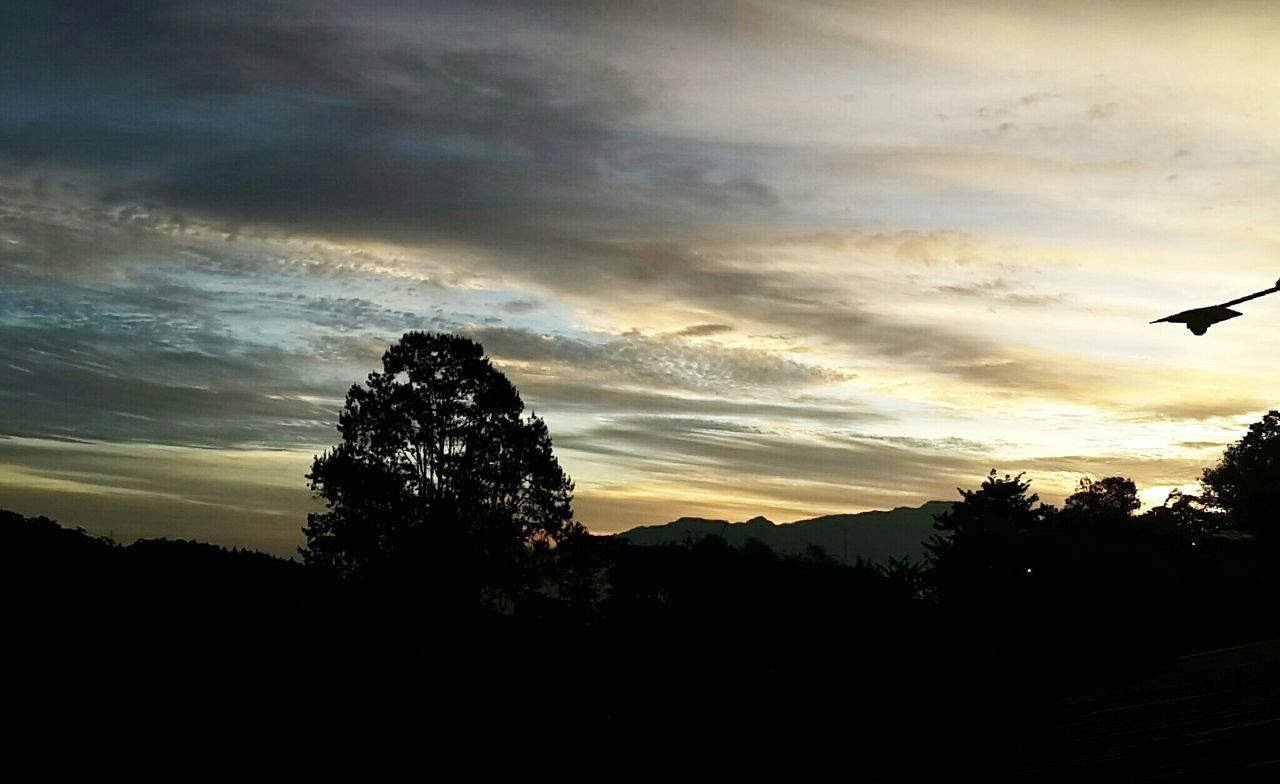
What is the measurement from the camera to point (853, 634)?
621 inches

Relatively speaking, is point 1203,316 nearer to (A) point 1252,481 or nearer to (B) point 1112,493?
(A) point 1252,481

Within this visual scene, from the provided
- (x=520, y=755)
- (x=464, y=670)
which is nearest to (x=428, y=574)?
(x=464, y=670)

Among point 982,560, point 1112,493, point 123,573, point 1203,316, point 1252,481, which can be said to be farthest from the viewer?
point 1112,493

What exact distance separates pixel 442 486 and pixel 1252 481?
55.1m

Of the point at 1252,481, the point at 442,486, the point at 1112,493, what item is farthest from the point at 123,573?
the point at 1112,493

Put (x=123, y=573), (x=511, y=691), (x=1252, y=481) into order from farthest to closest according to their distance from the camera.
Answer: (x=1252, y=481) → (x=511, y=691) → (x=123, y=573)

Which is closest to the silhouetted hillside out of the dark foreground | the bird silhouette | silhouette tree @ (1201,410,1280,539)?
the dark foreground

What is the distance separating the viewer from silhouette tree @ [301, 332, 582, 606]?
3353cm

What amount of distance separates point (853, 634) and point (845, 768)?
24.5 feet

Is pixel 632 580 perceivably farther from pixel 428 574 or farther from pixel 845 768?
pixel 845 768

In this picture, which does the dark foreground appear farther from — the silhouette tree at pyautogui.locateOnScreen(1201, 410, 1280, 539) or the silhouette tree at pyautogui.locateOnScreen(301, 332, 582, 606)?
the silhouette tree at pyautogui.locateOnScreen(1201, 410, 1280, 539)

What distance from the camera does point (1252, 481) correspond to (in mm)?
64562

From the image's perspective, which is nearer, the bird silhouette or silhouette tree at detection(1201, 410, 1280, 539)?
the bird silhouette

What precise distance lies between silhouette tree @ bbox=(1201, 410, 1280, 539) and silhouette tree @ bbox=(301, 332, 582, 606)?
1164 inches
